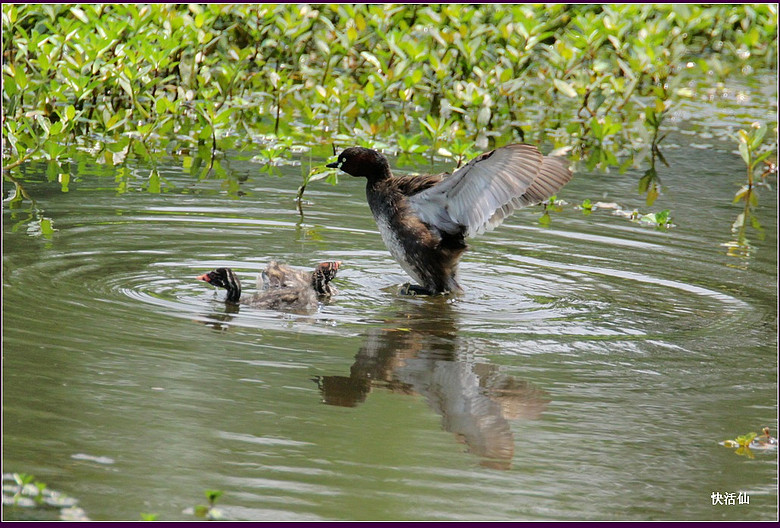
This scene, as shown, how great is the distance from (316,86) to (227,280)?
6.43m

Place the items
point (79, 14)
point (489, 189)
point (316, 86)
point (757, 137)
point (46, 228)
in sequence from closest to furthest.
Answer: point (489, 189)
point (46, 228)
point (757, 137)
point (79, 14)
point (316, 86)

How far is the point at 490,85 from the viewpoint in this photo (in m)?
12.3

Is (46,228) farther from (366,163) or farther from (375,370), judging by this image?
(375,370)

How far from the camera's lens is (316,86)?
12.7 m

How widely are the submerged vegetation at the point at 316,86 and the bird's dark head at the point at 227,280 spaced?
7.84ft

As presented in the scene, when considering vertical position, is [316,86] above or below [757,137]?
above

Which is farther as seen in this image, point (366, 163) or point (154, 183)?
point (154, 183)

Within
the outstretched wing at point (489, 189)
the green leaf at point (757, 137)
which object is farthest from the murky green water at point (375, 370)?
the green leaf at point (757, 137)

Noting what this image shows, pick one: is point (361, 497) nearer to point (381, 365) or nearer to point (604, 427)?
point (604, 427)

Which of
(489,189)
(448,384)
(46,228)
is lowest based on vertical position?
(448,384)

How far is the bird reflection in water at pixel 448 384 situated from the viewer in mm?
4656

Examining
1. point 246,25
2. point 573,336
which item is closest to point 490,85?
point 246,25

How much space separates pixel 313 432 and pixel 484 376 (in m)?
1.24

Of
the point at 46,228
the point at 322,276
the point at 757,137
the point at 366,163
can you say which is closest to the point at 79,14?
the point at 46,228
